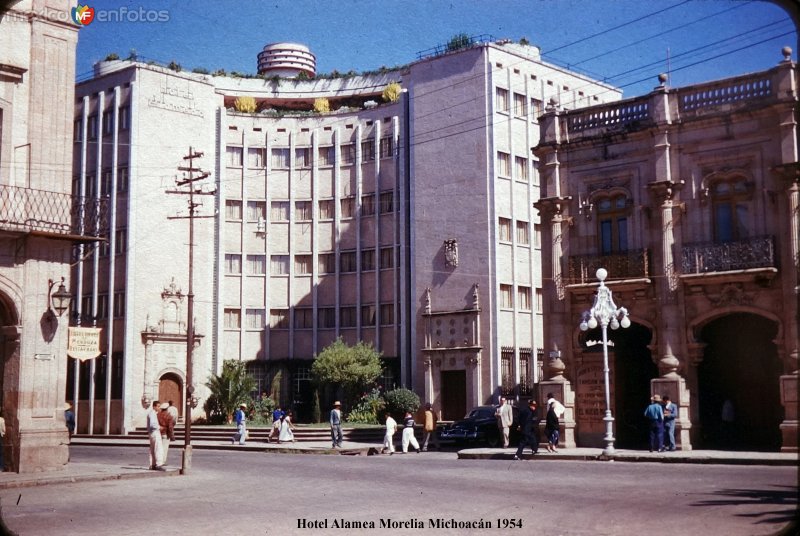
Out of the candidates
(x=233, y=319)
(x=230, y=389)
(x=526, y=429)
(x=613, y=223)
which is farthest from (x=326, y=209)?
(x=526, y=429)

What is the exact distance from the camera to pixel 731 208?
97.2 ft

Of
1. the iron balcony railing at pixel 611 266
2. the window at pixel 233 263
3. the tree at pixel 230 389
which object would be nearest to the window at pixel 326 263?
the window at pixel 233 263

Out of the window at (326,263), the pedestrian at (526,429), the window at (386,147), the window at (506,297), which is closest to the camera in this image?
the pedestrian at (526,429)

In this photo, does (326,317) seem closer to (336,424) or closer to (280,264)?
(280,264)

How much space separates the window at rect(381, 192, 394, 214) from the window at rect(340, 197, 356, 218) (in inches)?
79.3

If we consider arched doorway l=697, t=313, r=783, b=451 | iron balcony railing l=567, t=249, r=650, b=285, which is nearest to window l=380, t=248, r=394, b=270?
iron balcony railing l=567, t=249, r=650, b=285

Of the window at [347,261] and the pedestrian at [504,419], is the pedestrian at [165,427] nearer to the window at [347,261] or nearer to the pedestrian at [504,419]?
the pedestrian at [504,419]

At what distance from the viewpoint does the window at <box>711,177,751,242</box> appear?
29.3 meters

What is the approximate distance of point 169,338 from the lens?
5112 cm

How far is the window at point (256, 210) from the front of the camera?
5450 cm

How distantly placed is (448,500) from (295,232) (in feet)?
129

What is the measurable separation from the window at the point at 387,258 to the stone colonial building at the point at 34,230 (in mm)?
28649

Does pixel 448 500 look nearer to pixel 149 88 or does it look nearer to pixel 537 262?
pixel 537 262

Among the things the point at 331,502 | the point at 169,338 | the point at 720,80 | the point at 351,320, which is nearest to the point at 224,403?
the point at 169,338
